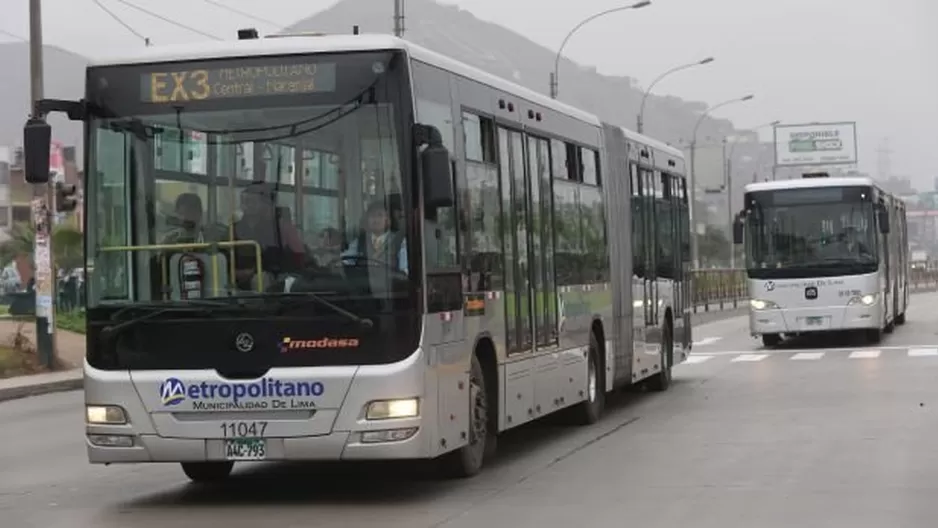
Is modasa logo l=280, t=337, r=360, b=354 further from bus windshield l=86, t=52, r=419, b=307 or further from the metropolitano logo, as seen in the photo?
the metropolitano logo

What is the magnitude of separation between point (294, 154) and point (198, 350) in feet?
4.79

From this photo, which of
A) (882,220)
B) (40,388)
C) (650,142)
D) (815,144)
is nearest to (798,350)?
(882,220)

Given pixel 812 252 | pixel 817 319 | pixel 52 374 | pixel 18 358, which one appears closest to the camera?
pixel 52 374

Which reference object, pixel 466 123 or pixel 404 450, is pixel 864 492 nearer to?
pixel 404 450

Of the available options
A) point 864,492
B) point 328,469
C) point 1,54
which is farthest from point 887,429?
point 1,54

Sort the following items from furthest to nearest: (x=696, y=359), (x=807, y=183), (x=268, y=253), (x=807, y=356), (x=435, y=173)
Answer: (x=807, y=183) → (x=696, y=359) → (x=807, y=356) → (x=268, y=253) → (x=435, y=173)

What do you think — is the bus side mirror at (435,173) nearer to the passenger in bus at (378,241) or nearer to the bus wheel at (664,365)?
the passenger in bus at (378,241)

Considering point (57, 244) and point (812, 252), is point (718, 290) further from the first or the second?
point (57, 244)

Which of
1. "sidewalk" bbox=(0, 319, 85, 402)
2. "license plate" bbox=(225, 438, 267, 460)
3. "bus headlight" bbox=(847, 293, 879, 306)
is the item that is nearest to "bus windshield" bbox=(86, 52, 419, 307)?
"license plate" bbox=(225, 438, 267, 460)

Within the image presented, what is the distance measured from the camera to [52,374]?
86.9 feet

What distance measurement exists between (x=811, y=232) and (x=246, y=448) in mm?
20506

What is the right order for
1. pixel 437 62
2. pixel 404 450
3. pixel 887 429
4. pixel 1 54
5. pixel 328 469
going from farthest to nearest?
pixel 1 54, pixel 887 429, pixel 328 469, pixel 437 62, pixel 404 450

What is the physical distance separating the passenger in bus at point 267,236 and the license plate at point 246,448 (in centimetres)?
102

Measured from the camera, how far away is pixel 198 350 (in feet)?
33.7
